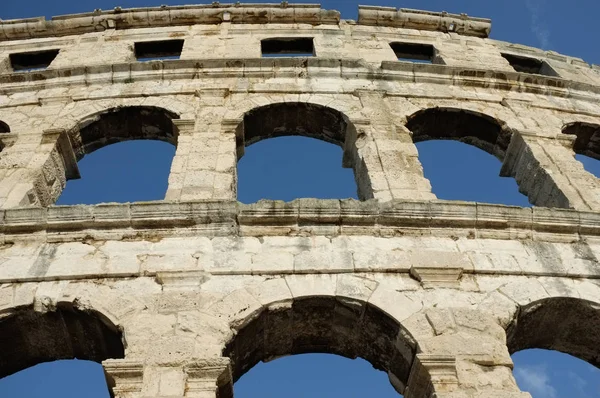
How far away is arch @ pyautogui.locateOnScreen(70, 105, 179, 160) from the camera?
994 centimetres

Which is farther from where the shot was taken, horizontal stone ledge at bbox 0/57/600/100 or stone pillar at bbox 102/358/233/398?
horizontal stone ledge at bbox 0/57/600/100

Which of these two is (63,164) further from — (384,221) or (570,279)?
(570,279)

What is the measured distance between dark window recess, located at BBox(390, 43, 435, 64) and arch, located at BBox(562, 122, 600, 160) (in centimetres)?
388

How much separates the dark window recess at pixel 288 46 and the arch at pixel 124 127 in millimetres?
3993

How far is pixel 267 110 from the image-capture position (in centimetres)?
1009

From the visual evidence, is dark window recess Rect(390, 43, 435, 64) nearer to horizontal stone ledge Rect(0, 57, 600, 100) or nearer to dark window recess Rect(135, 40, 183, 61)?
horizontal stone ledge Rect(0, 57, 600, 100)

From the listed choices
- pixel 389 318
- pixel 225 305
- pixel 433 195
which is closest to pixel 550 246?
pixel 433 195

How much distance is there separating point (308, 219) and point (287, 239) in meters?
0.35

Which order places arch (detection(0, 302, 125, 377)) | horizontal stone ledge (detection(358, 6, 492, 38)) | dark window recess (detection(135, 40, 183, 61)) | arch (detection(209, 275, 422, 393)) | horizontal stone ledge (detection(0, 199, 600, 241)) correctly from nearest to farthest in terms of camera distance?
arch (detection(209, 275, 422, 393)) < arch (detection(0, 302, 125, 377)) < horizontal stone ledge (detection(0, 199, 600, 241)) < dark window recess (detection(135, 40, 183, 61)) < horizontal stone ledge (detection(358, 6, 492, 38))

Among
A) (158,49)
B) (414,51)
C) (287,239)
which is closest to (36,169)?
(287,239)

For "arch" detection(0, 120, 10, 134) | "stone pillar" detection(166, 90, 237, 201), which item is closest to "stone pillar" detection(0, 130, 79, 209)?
"arch" detection(0, 120, 10, 134)

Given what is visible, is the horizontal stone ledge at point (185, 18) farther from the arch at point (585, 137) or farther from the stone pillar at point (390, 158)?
the arch at point (585, 137)

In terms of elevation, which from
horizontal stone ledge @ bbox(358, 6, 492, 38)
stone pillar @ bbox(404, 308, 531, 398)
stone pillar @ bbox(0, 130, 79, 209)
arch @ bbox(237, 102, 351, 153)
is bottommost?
stone pillar @ bbox(404, 308, 531, 398)

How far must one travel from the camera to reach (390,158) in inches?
340
